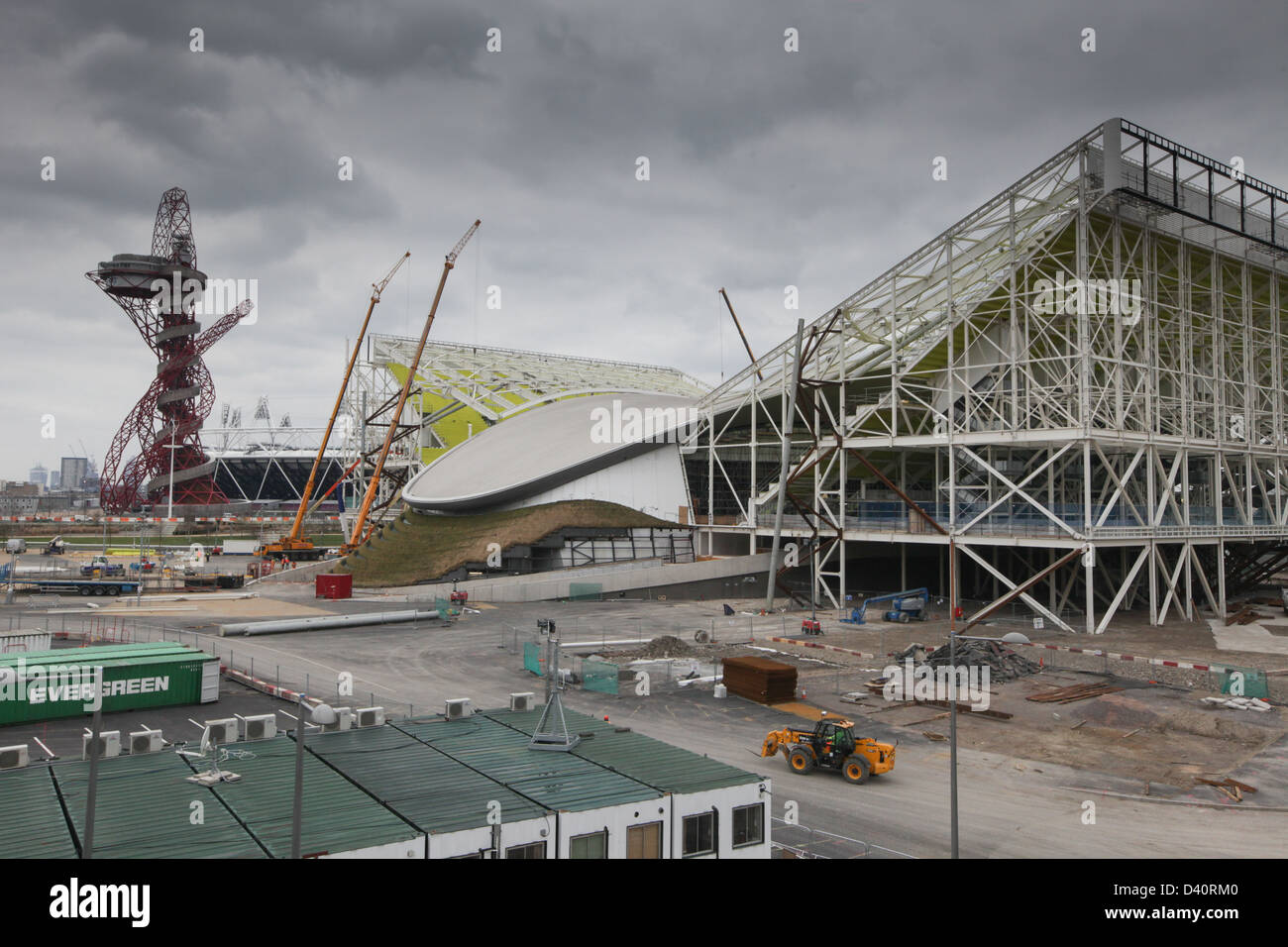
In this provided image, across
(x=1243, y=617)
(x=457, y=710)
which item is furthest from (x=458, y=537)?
(x=1243, y=617)

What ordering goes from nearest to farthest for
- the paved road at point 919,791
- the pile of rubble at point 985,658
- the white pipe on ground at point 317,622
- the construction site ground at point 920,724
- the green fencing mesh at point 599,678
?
the paved road at point 919,791
the construction site ground at point 920,724
the green fencing mesh at point 599,678
the pile of rubble at point 985,658
the white pipe on ground at point 317,622

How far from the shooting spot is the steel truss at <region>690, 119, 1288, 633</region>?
138 feet

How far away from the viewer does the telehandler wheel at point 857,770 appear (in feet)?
65.3

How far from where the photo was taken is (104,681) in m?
25.6

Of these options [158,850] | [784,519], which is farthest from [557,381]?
[158,850]

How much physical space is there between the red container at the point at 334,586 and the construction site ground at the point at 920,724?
451 cm

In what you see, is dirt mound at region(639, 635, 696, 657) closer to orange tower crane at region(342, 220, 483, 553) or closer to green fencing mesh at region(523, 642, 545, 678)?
green fencing mesh at region(523, 642, 545, 678)

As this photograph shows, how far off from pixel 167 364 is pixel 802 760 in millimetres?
123567

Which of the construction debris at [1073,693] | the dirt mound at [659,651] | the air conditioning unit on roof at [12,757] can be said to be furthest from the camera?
the dirt mound at [659,651]

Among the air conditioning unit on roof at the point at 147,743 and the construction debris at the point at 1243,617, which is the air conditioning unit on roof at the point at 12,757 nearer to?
the air conditioning unit on roof at the point at 147,743

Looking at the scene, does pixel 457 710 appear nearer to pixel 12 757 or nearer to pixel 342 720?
pixel 342 720

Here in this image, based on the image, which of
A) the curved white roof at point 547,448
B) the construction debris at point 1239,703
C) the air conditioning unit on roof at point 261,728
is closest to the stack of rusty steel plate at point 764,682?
the construction debris at point 1239,703
